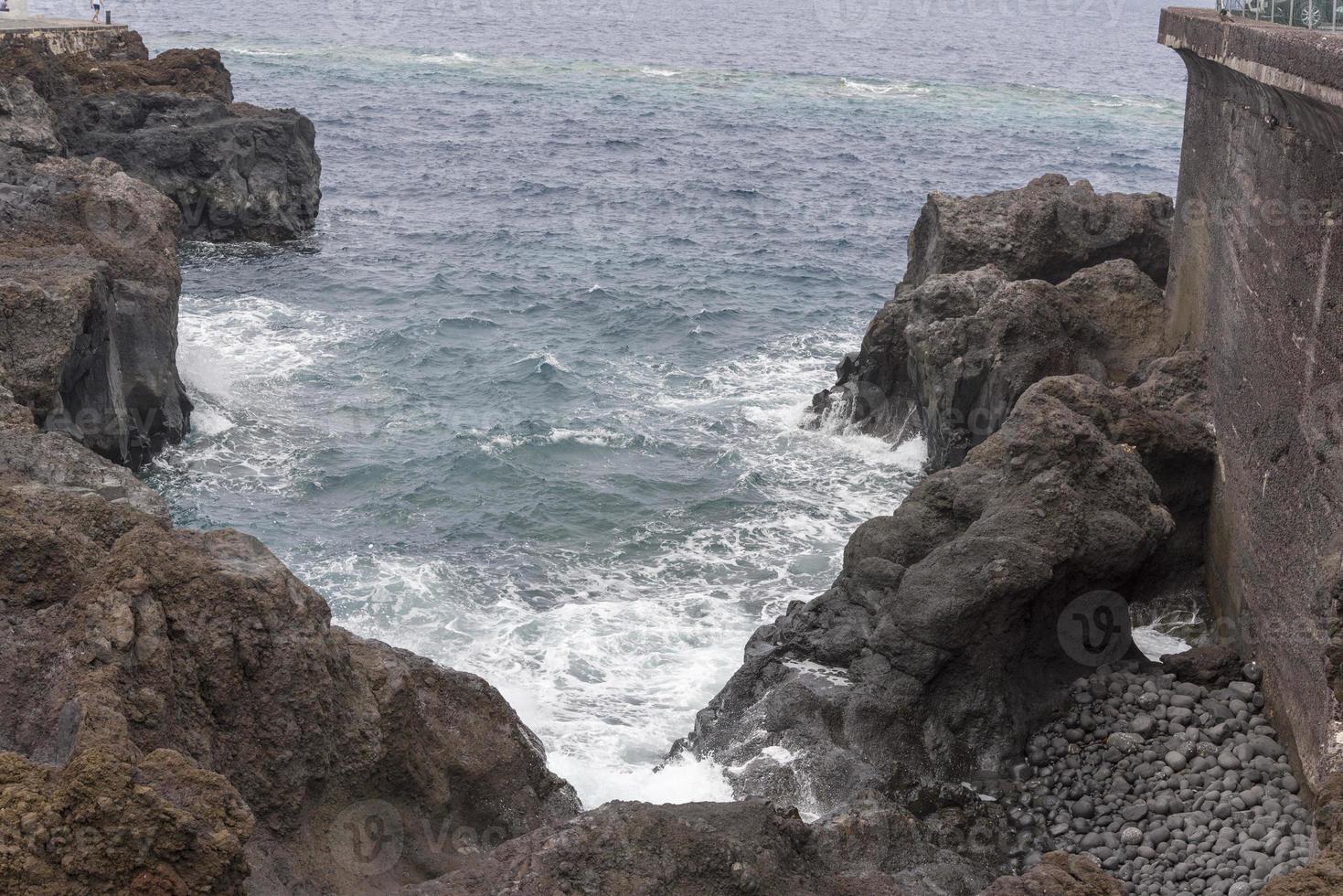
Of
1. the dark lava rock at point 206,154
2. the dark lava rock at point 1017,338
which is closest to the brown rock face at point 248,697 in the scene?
the dark lava rock at point 1017,338

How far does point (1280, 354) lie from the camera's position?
15.8 m

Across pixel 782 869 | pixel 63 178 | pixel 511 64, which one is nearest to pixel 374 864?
pixel 782 869

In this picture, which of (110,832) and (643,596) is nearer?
(110,832)

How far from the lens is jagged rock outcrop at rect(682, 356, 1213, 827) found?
14492 millimetres

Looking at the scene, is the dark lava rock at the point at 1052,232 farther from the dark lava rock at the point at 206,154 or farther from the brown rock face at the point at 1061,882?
the dark lava rock at the point at 206,154

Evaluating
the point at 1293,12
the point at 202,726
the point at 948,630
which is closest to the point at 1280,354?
the point at 1293,12

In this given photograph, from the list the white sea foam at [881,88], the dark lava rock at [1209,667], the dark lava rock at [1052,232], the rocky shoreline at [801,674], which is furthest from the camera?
the white sea foam at [881,88]

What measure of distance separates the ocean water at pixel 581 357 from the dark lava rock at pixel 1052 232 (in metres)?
4.20

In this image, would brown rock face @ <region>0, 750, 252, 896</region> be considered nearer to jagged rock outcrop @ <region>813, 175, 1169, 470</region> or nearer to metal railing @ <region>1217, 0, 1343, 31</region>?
metal railing @ <region>1217, 0, 1343, 31</region>

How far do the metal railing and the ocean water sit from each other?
32.1 feet

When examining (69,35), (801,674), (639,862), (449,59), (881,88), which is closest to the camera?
(639,862)

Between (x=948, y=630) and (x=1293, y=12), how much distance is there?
29.3 ft

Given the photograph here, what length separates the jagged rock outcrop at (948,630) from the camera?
47.5 ft

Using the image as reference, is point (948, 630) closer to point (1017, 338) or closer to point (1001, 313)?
point (1017, 338)
